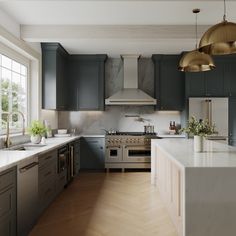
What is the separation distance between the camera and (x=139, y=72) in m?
7.09

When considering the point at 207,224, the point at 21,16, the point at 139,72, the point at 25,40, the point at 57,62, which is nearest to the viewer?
the point at 207,224

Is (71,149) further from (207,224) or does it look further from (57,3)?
(207,224)

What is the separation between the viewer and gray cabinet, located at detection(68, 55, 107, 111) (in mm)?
6777

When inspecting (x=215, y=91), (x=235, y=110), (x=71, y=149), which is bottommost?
(x=71, y=149)

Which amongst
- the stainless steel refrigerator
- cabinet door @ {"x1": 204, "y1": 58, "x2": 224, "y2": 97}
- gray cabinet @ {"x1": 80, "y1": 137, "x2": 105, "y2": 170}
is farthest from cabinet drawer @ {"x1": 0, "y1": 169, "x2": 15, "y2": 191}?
cabinet door @ {"x1": 204, "y1": 58, "x2": 224, "y2": 97}

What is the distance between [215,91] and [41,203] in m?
4.59

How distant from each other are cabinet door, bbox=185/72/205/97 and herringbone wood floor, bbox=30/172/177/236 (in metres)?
2.29

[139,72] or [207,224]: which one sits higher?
[139,72]

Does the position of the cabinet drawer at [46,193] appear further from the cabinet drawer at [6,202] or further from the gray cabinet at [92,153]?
the gray cabinet at [92,153]

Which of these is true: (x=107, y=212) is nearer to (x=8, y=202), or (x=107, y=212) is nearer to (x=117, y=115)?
(x=8, y=202)

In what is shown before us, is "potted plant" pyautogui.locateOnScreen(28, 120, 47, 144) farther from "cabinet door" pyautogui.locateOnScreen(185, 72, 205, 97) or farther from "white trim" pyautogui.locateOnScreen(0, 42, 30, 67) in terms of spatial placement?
"cabinet door" pyautogui.locateOnScreen(185, 72, 205, 97)

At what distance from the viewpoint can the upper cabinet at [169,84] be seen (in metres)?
6.74

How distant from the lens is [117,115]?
7.14 meters

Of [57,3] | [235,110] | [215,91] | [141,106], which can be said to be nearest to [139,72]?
[141,106]
